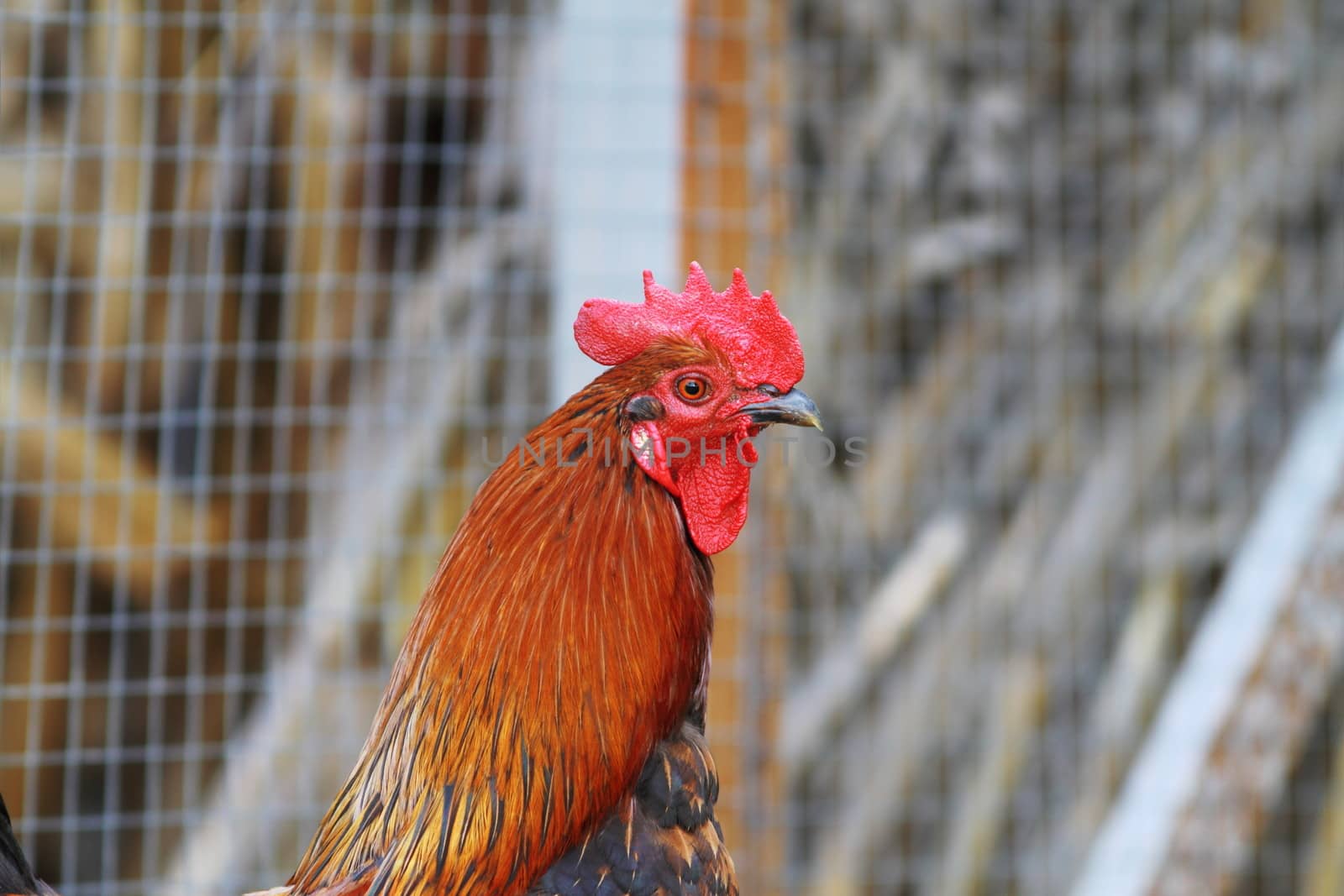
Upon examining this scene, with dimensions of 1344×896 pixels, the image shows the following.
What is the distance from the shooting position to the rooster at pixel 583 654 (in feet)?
5.26

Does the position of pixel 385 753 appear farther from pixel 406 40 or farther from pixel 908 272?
pixel 908 272

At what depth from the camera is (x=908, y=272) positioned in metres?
4.37

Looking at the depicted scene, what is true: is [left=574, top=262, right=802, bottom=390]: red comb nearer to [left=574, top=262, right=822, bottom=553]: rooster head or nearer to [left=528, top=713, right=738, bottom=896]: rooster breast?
[left=574, top=262, right=822, bottom=553]: rooster head

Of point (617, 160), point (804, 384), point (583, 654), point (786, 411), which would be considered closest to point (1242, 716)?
point (804, 384)

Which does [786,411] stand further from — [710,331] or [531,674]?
[531,674]

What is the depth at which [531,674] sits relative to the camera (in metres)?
1.61

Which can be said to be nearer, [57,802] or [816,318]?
[57,802]

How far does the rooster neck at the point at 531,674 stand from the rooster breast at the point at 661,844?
0.03 metres

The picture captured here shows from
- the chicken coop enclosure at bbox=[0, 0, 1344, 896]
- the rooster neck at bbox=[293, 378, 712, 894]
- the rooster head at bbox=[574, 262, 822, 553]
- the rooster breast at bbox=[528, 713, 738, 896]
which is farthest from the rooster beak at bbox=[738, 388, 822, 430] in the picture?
the chicken coop enclosure at bbox=[0, 0, 1344, 896]

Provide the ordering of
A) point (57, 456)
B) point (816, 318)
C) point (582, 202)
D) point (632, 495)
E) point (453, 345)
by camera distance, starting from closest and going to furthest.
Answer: point (632, 495), point (582, 202), point (57, 456), point (453, 345), point (816, 318)

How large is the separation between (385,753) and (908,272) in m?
3.17

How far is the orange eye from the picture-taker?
1.69m

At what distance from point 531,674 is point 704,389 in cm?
46

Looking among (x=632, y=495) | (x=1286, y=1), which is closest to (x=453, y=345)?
(x=632, y=495)
